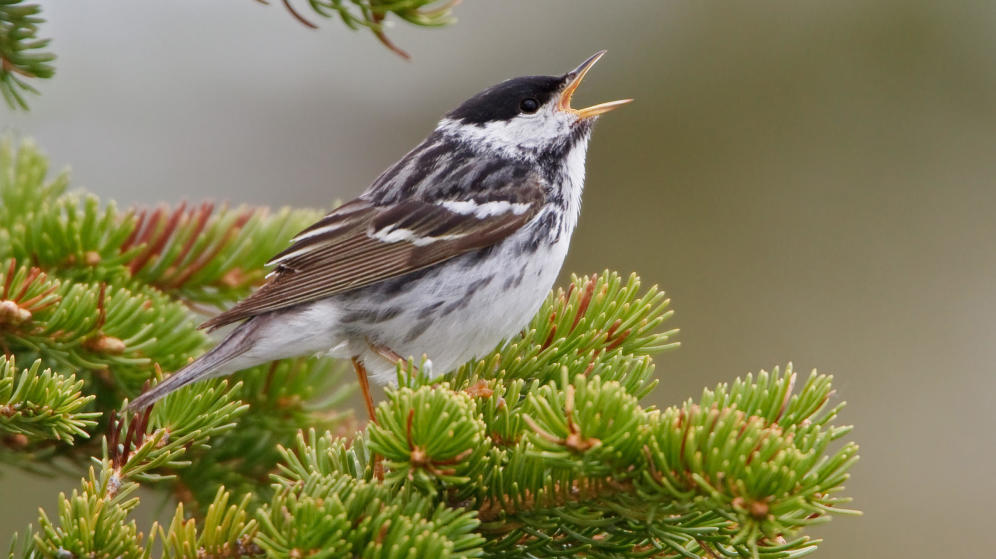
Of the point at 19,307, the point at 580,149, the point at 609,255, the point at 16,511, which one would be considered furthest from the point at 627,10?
the point at 19,307

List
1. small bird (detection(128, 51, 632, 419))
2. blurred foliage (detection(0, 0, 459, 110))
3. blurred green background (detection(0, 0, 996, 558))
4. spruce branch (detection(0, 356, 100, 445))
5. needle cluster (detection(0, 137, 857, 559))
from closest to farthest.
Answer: needle cluster (detection(0, 137, 857, 559)) → spruce branch (detection(0, 356, 100, 445)) → blurred foliage (detection(0, 0, 459, 110)) → small bird (detection(128, 51, 632, 419)) → blurred green background (detection(0, 0, 996, 558))

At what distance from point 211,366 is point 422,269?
88 cm

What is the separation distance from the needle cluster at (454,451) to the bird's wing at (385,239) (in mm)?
476

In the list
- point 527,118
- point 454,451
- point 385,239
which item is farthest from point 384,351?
point 454,451

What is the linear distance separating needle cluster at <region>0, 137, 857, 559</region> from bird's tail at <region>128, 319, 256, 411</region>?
74mm

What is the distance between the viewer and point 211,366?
2.55 meters

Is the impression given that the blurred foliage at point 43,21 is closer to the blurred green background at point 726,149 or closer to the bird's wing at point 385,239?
the bird's wing at point 385,239

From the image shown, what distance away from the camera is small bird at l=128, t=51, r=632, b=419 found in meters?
2.99

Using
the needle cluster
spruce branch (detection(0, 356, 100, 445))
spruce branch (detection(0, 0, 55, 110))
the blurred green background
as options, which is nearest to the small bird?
the needle cluster

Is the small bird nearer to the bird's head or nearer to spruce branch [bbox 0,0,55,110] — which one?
the bird's head

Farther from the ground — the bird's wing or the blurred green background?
the blurred green background

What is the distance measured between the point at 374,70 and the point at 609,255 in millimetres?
2278

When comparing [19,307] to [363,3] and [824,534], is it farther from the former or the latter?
[824,534]

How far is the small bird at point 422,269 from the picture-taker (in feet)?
9.81
